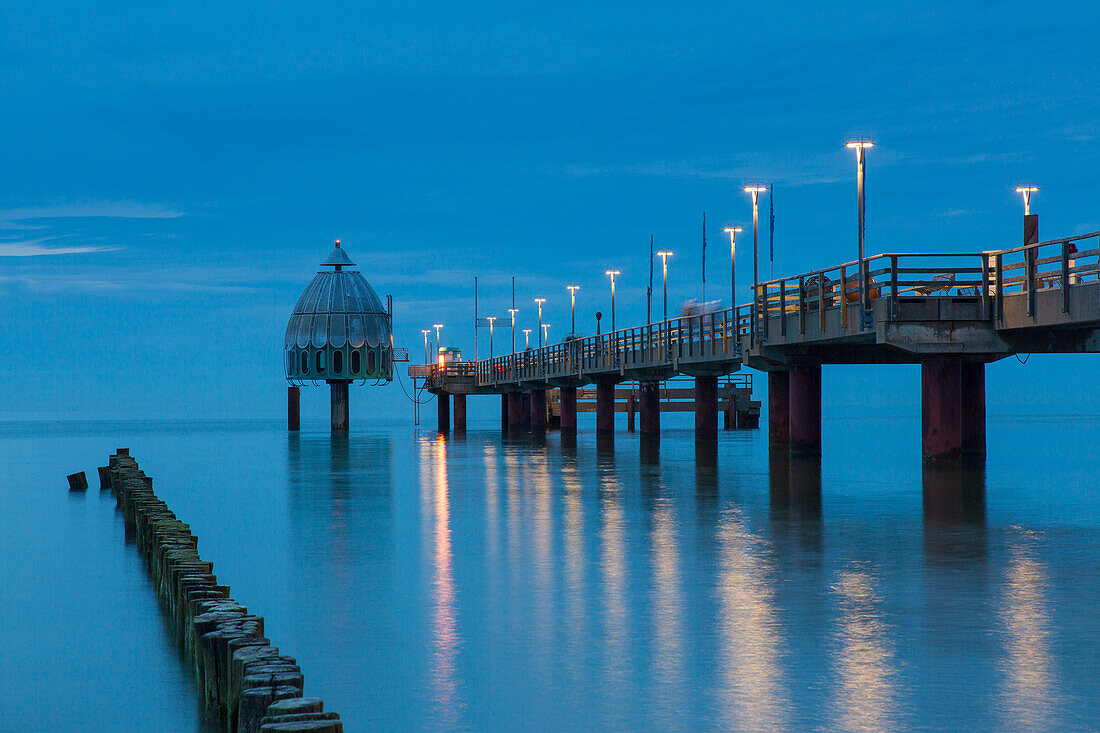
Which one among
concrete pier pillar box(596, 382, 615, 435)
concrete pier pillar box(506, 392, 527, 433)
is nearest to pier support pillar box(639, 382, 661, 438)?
concrete pier pillar box(596, 382, 615, 435)

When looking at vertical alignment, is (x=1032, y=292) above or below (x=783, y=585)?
above

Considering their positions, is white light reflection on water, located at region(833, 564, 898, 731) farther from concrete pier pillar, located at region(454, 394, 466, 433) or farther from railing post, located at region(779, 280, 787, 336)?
concrete pier pillar, located at region(454, 394, 466, 433)

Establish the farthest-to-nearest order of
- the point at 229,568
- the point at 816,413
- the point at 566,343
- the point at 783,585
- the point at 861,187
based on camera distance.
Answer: the point at 566,343
the point at 816,413
the point at 861,187
the point at 229,568
the point at 783,585

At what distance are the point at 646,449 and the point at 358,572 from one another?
35.1 meters

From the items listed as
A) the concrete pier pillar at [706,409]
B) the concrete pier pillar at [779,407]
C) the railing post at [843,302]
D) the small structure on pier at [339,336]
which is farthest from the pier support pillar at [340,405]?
the railing post at [843,302]

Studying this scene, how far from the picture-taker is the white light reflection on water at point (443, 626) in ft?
29.6

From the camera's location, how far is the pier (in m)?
26.2

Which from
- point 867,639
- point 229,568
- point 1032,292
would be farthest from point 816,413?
point 867,639

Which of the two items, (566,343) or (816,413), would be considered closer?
(816,413)

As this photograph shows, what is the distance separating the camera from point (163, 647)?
1216 centimetres

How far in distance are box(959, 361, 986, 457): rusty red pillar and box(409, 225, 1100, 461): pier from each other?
36 mm

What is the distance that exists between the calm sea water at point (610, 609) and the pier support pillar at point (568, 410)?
139ft

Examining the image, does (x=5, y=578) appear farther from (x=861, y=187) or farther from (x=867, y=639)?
(x=861, y=187)

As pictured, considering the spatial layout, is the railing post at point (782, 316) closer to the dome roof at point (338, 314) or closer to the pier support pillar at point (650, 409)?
the pier support pillar at point (650, 409)
